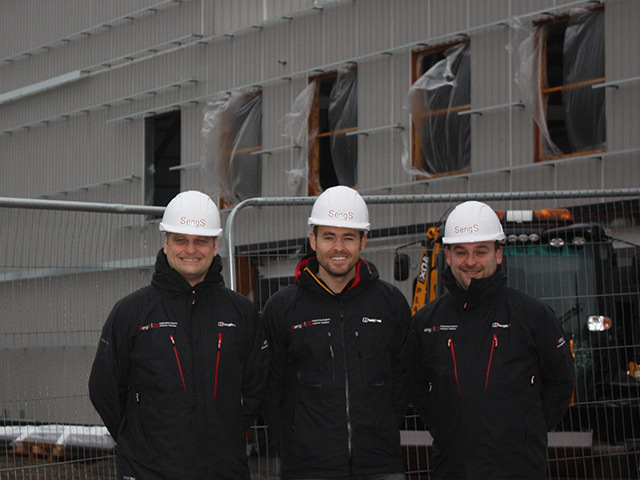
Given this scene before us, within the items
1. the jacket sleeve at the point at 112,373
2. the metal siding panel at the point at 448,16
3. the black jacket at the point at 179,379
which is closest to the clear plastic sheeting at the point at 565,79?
the metal siding panel at the point at 448,16

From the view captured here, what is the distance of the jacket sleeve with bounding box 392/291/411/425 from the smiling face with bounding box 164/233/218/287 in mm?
1106

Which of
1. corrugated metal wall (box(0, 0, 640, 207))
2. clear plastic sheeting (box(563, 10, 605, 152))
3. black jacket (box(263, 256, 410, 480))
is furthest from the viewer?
corrugated metal wall (box(0, 0, 640, 207))

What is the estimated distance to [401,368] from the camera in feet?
19.7

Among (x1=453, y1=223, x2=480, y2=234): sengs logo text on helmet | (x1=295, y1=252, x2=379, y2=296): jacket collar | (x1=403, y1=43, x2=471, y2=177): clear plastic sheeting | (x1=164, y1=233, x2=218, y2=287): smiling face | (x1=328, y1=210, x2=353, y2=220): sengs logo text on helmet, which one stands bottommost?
(x1=295, y1=252, x2=379, y2=296): jacket collar

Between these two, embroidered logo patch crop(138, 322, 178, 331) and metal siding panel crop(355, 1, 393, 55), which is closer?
embroidered logo patch crop(138, 322, 178, 331)

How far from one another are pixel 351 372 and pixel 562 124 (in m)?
12.2

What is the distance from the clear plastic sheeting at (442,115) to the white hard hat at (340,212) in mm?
12521

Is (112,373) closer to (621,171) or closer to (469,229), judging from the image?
(469,229)

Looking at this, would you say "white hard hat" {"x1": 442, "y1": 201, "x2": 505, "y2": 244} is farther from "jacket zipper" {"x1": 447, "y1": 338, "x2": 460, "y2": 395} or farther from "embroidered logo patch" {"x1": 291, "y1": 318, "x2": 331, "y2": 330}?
"embroidered logo patch" {"x1": 291, "y1": 318, "x2": 331, "y2": 330}

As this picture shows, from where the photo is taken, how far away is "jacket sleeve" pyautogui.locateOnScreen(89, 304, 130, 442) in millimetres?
5695

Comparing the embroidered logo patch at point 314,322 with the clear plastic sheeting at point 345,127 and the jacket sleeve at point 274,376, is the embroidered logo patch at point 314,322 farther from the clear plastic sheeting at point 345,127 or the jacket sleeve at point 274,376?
the clear plastic sheeting at point 345,127

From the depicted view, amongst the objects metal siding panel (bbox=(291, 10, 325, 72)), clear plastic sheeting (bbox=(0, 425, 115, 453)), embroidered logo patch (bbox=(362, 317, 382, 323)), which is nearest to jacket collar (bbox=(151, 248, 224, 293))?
embroidered logo patch (bbox=(362, 317, 382, 323))

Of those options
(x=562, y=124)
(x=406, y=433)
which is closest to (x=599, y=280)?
(x=406, y=433)

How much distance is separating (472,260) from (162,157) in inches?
742
